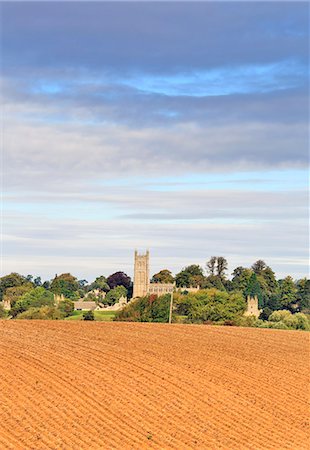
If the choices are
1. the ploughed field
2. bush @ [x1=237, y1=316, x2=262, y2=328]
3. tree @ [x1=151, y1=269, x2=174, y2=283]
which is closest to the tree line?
tree @ [x1=151, y1=269, x2=174, y2=283]

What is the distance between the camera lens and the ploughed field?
1014 inches

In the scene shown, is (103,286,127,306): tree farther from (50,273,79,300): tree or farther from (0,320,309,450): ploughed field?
(0,320,309,450): ploughed field

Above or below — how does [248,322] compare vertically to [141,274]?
below

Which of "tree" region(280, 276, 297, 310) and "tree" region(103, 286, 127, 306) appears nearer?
"tree" region(103, 286, 127, 306)

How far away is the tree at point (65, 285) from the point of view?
13082 cm

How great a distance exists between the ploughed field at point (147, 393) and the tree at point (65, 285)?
8038 cm

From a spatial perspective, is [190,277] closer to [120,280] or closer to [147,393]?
[120,280]

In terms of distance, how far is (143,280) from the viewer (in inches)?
6122

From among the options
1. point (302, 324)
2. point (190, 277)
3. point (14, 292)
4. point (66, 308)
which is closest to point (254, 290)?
point (190, 277)

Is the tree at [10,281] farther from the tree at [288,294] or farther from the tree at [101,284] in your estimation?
the tree at [288,294]

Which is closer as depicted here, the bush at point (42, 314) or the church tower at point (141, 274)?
the bush at point (42, 314)

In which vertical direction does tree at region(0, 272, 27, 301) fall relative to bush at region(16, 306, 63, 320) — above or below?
above

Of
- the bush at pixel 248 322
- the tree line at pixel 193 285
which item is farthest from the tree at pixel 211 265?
the bush at pixel 248 322

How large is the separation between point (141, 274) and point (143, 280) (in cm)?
168
